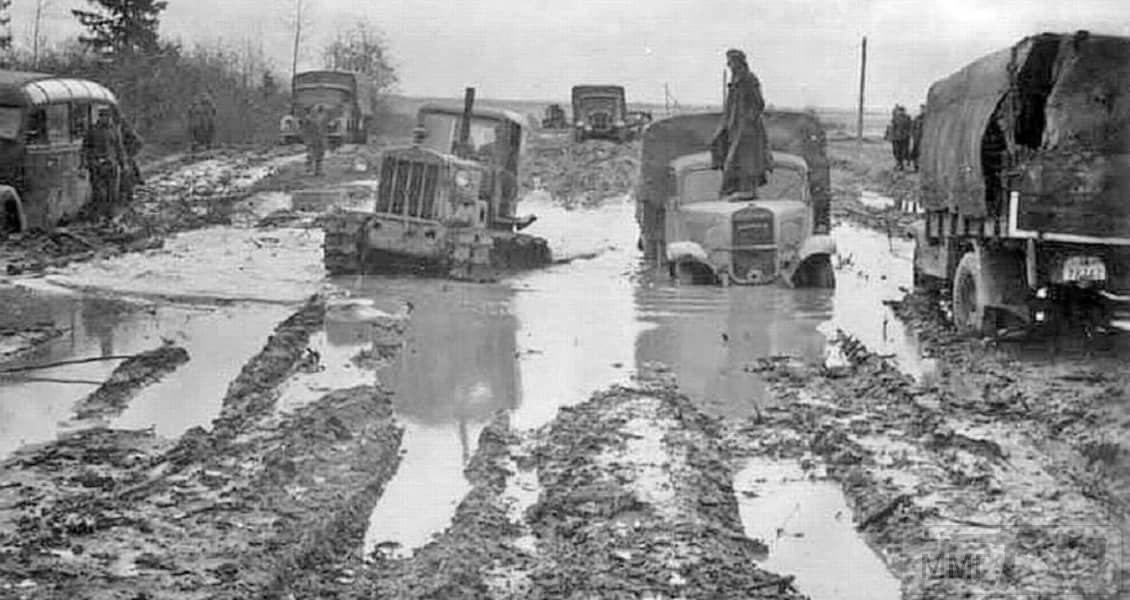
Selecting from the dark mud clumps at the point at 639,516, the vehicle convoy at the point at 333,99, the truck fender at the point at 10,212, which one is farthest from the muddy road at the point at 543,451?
the vehicle convoy at the point at 333,99

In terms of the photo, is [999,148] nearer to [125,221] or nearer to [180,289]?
[180,289]

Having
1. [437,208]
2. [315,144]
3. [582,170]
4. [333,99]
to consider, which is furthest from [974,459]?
[333,99]

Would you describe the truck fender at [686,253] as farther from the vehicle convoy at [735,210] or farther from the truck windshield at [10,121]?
the truck windshield at [10,121]

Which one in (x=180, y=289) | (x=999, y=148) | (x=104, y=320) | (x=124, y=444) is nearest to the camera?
(x=124, y=444)

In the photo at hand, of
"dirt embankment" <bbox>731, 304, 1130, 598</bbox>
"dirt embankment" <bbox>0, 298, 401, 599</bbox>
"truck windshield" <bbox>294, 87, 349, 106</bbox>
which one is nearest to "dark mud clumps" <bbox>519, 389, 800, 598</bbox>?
"dirt embankment" <bbox>731, 304, 1130, 598</bbox>

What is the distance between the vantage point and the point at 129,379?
10.8m

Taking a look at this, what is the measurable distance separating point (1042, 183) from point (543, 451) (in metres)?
5.13

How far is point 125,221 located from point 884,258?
12.1 metres

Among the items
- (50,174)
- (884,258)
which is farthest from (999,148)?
(50,174)

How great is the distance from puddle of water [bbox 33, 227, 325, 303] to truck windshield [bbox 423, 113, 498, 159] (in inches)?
87.5

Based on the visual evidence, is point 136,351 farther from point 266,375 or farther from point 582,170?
point 582,170

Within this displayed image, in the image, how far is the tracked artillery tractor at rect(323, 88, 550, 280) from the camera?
18.4m

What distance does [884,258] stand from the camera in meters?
22.4

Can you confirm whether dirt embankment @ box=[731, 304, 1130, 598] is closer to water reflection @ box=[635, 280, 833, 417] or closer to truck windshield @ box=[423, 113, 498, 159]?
water reflection @ box=[635, 280, 833, 417]
